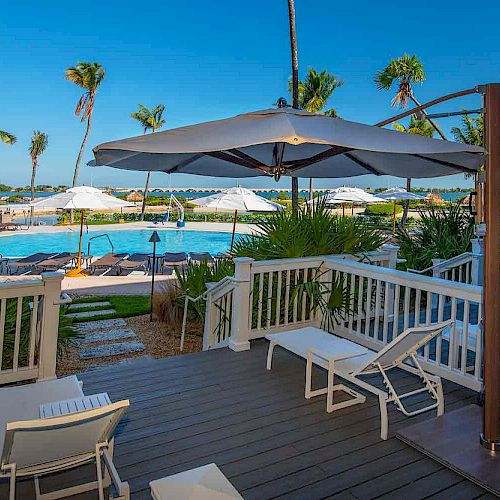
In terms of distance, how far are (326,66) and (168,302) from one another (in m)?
19.3

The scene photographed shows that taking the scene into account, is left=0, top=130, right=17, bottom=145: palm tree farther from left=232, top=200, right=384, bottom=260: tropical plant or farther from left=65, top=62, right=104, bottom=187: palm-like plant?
left=232, top=200, right=384, bottom=260: tropical plant

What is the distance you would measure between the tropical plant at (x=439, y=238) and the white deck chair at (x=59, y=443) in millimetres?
7906

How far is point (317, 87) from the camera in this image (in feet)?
76.0

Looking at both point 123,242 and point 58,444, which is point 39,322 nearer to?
point 58,444

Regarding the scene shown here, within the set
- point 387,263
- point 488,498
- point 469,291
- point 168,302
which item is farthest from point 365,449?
point 168,302

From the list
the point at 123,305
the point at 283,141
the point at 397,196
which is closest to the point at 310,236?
the point at 283,141

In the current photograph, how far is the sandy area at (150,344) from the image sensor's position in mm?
6422

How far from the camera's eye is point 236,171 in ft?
18.7

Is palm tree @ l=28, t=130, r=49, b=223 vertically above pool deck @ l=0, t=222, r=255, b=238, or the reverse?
palm tree @ l=28, t=130, r=49, b=223

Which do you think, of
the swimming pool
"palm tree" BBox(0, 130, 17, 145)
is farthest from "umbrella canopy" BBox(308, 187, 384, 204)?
"palm tree" BBox(0, 130, 17, 145)

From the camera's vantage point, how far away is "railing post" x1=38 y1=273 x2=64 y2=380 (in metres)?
3.70

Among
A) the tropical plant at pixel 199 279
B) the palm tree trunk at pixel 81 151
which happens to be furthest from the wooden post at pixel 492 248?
the palm tree trunk at pixel 81 151

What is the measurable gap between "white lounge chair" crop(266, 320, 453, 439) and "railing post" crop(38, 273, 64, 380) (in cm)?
200

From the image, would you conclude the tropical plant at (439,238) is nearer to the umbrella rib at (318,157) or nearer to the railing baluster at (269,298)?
the railing baluster at (269,298)
